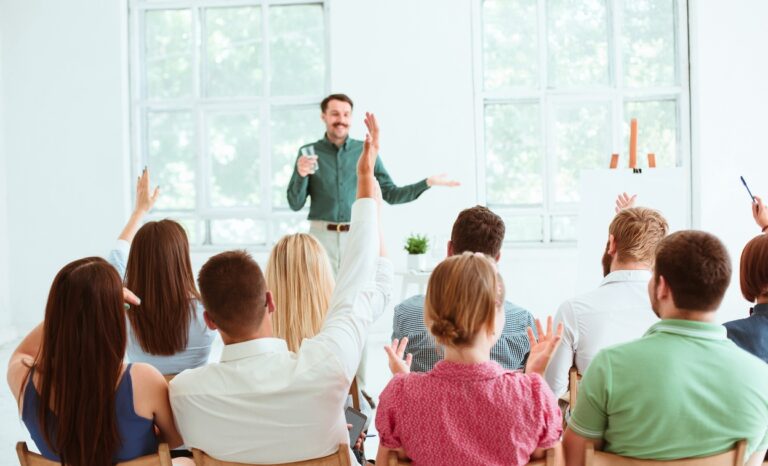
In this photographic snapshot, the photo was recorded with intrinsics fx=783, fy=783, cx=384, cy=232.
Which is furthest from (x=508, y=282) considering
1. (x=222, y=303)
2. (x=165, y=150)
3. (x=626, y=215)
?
(x=222, y=303)

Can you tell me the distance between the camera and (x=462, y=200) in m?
6.55

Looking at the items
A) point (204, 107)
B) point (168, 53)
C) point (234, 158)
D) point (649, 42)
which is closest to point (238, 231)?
point (234, 158)

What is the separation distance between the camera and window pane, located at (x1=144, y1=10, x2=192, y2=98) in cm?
699

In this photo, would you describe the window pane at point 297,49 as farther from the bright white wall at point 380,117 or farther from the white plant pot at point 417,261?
the white plant pot at point 417,261

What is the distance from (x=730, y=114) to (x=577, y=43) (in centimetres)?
137

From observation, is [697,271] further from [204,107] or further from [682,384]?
[204,107]

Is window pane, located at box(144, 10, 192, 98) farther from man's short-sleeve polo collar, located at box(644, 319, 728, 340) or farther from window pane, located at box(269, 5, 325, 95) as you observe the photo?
man's short-sleeve polo collar, located at box(644, 319, 728, 340)

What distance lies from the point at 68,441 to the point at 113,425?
0.34ft

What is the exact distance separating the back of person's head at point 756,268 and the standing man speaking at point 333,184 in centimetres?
298

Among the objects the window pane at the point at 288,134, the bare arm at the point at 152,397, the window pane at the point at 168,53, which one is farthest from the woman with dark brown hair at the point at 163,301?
the window pane at the point at 168,53

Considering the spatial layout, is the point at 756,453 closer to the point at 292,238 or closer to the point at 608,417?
the point at 608,417

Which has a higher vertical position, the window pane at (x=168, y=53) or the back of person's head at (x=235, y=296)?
the window pane at (x=168, y=53)

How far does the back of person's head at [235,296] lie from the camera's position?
1.79 m

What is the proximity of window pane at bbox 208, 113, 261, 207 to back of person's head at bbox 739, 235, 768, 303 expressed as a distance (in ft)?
17.2
